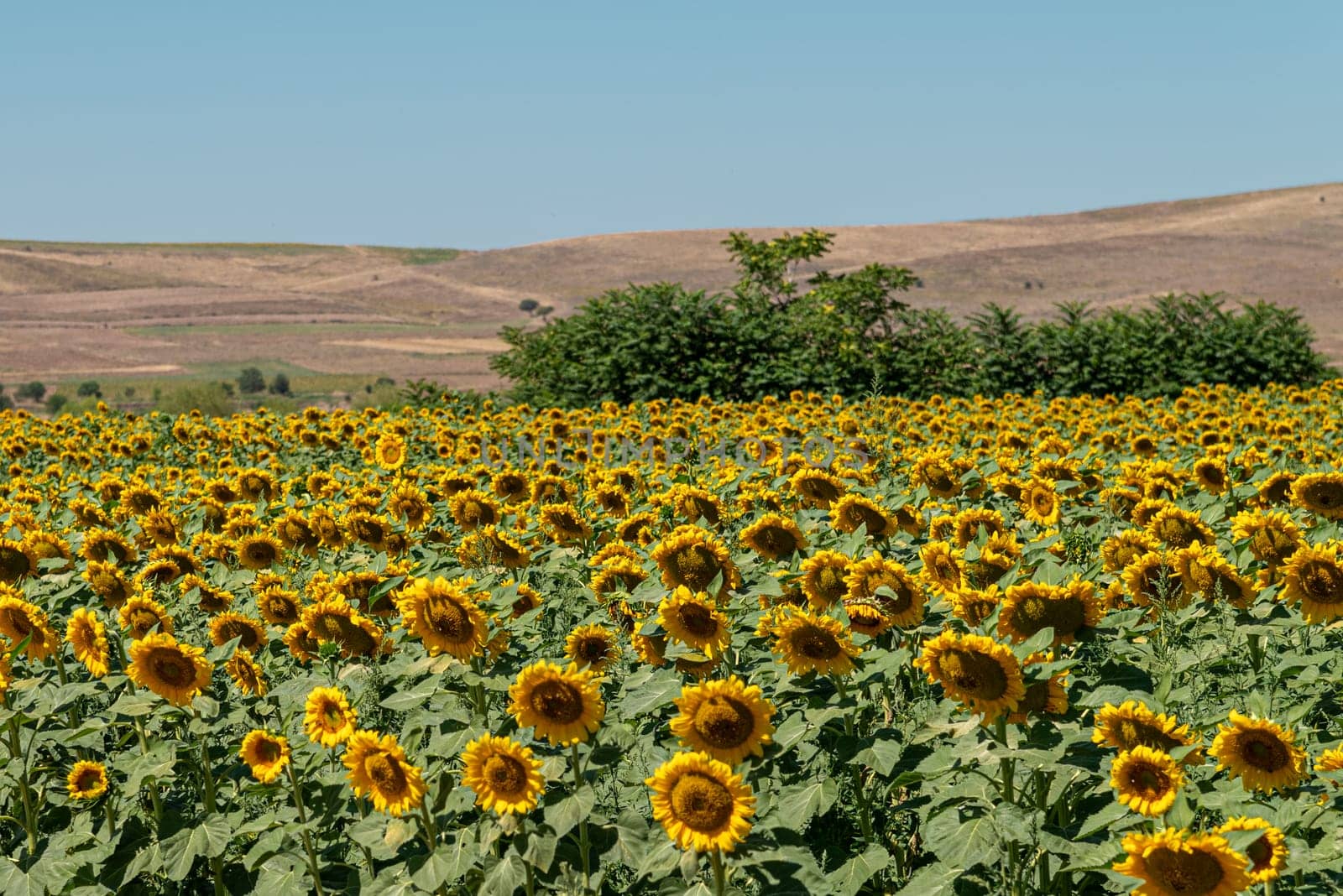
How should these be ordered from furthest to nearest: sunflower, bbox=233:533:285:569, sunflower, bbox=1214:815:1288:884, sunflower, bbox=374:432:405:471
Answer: sunflower, bbox=374:432:405:471 → sunflower, bbox=233:533:285:569 → sunflower, bbox=1214:815:1288:884

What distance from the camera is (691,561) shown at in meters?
3.66

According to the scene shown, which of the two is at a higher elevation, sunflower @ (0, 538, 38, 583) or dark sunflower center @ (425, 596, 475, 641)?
dark sunflower center @ (425, 596, 475, 641)

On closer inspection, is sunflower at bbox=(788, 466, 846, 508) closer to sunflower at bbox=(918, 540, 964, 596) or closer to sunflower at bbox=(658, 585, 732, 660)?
sunflower at bbox=(918, 540, 964, 596)

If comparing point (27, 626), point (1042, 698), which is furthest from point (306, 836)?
point (1042, 698)

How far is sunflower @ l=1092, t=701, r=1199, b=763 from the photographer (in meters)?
2.87

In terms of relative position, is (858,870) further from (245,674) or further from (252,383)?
(252,383)

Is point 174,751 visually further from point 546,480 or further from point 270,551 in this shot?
point 546,480

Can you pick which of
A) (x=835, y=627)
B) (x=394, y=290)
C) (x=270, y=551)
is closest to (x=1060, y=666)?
(x=835, y=627)

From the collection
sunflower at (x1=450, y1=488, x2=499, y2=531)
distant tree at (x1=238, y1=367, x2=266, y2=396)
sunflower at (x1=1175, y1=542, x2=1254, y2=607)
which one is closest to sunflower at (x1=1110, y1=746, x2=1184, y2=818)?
sunflower at (x1=1175, y1=542, x2=1254, y2=607)

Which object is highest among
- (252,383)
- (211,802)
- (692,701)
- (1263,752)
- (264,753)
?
(692,701)

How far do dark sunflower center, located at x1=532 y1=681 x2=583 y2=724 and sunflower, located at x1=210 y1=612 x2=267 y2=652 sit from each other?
4.86 feet

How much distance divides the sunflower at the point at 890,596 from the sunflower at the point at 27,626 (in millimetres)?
2399

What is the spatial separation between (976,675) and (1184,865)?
0.64 meters

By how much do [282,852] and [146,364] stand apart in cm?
10299
